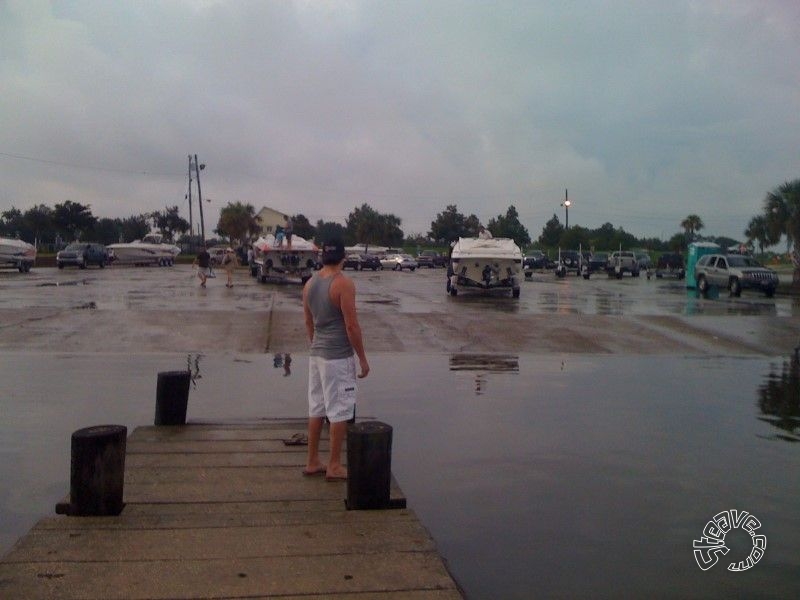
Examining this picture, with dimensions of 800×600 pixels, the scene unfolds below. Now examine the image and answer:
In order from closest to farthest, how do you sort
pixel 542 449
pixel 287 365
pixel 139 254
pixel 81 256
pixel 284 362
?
pixel 542 449 → pixel 287 365 → pixel 284 362 → pixel 81 256 → pixel 139 254

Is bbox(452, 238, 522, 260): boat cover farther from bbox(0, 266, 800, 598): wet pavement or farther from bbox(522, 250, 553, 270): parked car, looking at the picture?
bbox(522, 250, 553, 270): parked car

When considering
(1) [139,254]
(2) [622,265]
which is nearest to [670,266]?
(2) [622,265]

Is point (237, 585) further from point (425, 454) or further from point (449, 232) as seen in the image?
point (449, 232)

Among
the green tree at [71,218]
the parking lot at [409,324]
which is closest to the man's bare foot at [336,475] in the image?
the parking lot at [409,324]

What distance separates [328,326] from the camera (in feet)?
20.1

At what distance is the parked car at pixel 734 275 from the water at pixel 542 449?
2073 cm

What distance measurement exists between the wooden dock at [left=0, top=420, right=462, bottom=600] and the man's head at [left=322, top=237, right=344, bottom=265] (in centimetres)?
171

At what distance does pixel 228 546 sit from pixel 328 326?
1.85 meters

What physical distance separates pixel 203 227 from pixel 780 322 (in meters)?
56.3

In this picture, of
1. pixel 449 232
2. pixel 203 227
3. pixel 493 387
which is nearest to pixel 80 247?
pixel 203 227

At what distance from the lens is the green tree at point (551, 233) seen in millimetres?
106938

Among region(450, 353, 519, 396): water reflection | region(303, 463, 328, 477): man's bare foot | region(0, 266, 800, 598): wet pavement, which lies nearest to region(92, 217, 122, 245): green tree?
region(0, 266, 800, 598): wet pavement

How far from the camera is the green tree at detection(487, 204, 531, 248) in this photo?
98.9m

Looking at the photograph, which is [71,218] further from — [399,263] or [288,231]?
[288,231]
